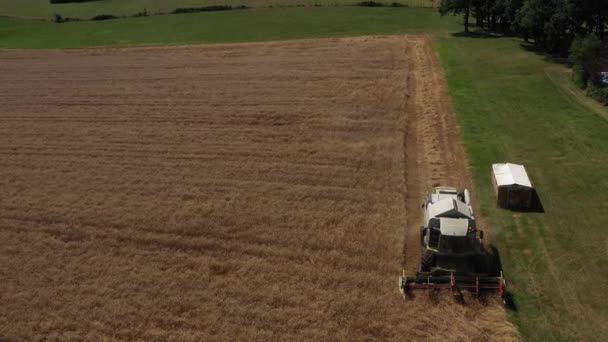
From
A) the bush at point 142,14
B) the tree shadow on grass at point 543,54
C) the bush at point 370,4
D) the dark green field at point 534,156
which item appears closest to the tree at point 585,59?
the dark green field at point 534,156

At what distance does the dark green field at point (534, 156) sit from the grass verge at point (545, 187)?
0.04 meters

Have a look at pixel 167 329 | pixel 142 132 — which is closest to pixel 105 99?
pixel 142 132

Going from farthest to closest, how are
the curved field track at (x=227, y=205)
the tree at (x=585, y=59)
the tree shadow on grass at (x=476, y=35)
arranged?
the tree shadow on grass at (x=476, y=35) → the tree at (x=585, y=59) → the curved field track at (x=227, y=205)

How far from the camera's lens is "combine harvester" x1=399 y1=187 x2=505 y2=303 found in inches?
658

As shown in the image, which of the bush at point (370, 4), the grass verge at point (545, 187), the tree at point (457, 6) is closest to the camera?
the grass verge at point (545, 187)

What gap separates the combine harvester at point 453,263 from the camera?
1672cm

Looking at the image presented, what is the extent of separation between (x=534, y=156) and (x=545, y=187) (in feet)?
11.5

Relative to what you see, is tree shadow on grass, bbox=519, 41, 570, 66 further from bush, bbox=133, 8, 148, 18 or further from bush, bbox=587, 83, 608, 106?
bush, bbox=133, 8, 148, 18

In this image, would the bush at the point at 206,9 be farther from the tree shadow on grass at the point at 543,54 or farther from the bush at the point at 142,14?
the tree shadow on grass at the point at 543,54

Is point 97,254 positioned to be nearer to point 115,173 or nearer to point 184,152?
point 115,173

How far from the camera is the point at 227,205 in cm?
2266

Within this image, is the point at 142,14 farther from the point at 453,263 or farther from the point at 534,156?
the point at 453,263

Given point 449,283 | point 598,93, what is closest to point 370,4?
point 598,93

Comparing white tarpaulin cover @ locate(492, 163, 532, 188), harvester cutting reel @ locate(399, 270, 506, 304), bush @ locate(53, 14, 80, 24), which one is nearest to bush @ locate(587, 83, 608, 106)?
white tarpaulin cover @ locate(492, 163, 532, 188)
